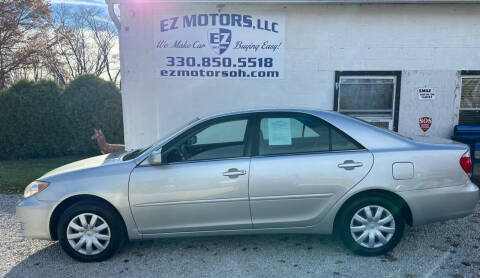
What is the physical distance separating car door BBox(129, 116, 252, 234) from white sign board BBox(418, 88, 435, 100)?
4.83 metres

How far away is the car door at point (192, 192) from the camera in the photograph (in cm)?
362

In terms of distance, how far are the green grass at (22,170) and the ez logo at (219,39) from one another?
14.3 feet

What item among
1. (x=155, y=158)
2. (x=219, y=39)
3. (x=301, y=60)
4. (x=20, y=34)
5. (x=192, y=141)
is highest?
(x=20, y=34)

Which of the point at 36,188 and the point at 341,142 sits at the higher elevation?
the point at 341,142

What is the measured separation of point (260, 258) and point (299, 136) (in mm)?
1326

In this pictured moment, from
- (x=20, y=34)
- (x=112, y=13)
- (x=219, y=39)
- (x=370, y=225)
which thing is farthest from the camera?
(x=20, y=34)

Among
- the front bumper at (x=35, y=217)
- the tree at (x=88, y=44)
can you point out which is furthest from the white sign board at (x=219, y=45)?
the tree at (x=88, y=44)

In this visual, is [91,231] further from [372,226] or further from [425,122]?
[425,122]

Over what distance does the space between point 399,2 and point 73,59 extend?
3279 centimetres

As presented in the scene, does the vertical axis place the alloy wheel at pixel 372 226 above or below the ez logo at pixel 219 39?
below

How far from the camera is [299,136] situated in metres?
3.80

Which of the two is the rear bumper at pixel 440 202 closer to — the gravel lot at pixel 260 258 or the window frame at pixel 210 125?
the gravel lot at pixel 260 258

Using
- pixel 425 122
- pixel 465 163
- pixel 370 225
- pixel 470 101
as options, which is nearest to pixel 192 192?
pixel 370 225

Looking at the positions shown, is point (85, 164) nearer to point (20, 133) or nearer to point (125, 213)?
point (125, 213)
